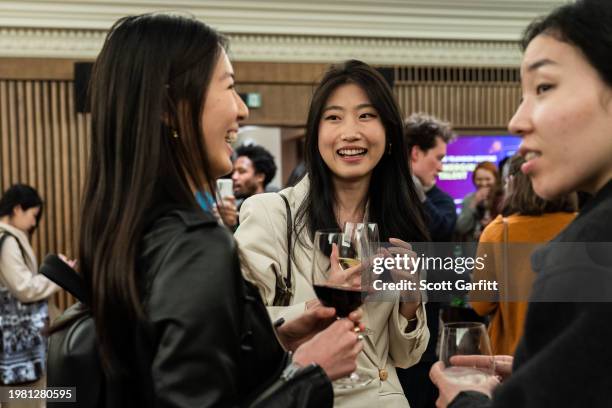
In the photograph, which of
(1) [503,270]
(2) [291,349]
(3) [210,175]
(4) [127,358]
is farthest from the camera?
(1) [503,270]

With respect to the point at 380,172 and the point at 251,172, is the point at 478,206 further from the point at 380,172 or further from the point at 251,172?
the point at 380,172

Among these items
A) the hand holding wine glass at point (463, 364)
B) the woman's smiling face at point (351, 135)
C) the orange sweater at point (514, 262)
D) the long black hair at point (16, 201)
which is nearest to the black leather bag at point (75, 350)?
the hand holding wine glass at point (463, 364)

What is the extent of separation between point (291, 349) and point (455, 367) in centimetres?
42

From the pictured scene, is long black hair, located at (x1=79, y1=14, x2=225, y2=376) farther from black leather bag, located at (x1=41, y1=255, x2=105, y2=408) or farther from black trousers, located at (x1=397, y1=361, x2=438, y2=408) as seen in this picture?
black trousers, located at (x1=397, y1=361, x2=438, y2=408)

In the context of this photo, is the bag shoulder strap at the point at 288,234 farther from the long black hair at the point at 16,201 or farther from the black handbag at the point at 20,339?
the long black hair at the point at 16,201

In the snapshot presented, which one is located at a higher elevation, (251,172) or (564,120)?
(564,120)

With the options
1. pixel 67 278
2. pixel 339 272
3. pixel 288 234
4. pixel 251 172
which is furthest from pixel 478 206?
pixel 67 278

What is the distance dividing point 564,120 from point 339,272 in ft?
1.70

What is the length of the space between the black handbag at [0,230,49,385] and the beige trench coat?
9.04 ft

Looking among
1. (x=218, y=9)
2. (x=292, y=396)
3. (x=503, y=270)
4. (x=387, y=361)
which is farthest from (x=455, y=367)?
(x=218, y=9)

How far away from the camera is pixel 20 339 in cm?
409

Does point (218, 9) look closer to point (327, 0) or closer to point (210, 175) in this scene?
point (327, 0)

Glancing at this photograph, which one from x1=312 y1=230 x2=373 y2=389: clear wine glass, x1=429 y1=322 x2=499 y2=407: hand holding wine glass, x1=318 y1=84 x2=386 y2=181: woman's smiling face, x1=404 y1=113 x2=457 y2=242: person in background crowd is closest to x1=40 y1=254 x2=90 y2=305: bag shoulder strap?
x1=312 y1=230 x2=373 y2=389: clear wine glass

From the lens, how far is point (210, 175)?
1262 millimetres
